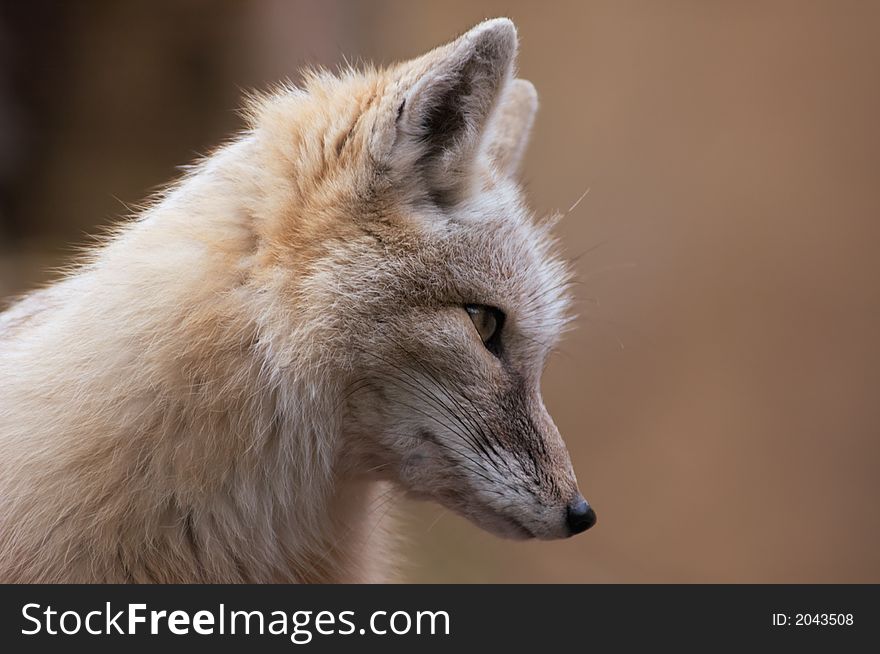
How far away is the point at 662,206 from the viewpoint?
247 inches

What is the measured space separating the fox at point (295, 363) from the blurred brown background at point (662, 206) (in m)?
3.74

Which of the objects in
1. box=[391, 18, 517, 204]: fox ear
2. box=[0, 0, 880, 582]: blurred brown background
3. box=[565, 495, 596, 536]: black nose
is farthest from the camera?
box=[0, 0, 880, 582]: blurred brown background

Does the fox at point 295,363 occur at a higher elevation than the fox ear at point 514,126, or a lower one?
lower

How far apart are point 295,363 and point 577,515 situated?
0.70 metres

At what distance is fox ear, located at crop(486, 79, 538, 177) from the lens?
2760 millimetres

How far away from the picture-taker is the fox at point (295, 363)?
1.99 m

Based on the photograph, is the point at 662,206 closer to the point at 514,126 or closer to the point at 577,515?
the point at 514,126

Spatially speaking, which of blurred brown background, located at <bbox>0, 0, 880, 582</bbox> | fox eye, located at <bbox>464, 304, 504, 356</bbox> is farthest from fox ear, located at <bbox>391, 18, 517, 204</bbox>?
blurred brown background, located at <bbox>0, 0, 880, 582</bbox>

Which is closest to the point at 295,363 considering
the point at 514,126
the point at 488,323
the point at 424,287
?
the point at 424,287

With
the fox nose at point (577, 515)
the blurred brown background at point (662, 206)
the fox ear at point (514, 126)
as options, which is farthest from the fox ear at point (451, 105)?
the blurred brown background at point (662, 206)

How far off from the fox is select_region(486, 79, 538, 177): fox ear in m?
0.58

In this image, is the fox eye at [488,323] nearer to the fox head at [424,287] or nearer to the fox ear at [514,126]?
the fox head at [424,287]

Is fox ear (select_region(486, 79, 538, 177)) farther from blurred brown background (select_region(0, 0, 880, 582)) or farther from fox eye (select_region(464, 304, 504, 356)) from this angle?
blurred brown background (select_region(0, 0, 880, 582))

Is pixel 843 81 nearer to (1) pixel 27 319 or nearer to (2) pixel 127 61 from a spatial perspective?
(2) pixel 127 61
